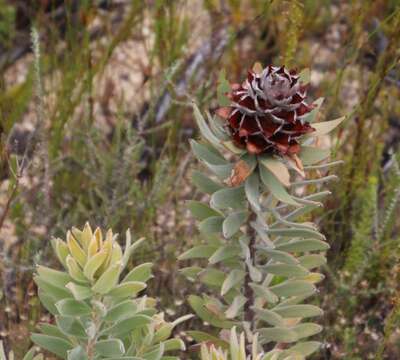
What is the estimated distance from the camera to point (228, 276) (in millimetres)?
1749

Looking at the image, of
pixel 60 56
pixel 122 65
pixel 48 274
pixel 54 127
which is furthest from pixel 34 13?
pixel 48 274

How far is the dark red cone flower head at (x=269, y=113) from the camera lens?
159 cm

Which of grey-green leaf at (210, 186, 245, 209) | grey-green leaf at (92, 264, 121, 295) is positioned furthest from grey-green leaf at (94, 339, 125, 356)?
grey-green leaf at (210, 186, 245, 209)

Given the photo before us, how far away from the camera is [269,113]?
5.23 feet

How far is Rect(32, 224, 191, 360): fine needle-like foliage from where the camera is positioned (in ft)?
4.68

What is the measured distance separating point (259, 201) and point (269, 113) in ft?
0.69

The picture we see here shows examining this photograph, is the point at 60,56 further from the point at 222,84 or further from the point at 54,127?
the point at 222,84

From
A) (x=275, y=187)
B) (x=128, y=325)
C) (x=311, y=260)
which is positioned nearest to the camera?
(x=128, y=325)

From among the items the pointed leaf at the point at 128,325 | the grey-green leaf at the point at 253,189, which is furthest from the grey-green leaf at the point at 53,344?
the grey-green leaf at the point at 253,189

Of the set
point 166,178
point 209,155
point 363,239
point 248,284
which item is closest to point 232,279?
point 248,284

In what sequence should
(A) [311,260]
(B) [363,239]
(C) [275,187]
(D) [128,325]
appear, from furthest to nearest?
(B) [363,239]
(A) [311,260]
(C) [275,187]
(D) [128,325]

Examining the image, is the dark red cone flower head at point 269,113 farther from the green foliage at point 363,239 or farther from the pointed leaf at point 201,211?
the green foliage at point 363,239

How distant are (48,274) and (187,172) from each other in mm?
1480

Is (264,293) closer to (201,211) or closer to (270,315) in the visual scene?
(270,315)
